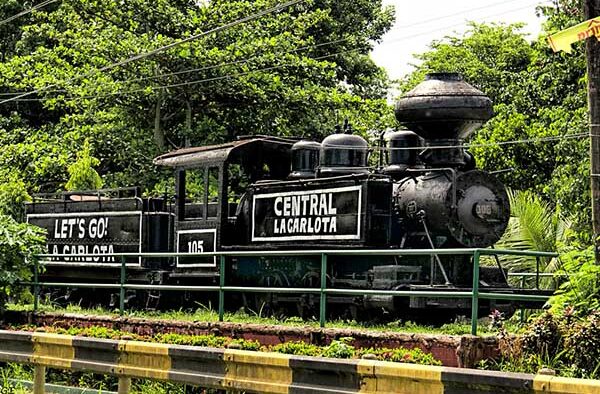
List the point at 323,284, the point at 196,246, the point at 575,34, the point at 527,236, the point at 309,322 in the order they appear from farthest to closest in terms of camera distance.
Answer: the point at 527,236 → the point at 196,246 → the point at 309,322 → the point at 575,34 → the point at 323,284

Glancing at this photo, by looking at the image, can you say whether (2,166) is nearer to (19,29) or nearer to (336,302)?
(19,29)

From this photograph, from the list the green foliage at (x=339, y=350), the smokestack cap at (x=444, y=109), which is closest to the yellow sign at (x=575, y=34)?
the smokestack cap at (x=444, y=109)

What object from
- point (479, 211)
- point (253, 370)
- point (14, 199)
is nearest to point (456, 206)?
point (479, 211)

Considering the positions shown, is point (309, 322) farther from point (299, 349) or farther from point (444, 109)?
point (444, 109)

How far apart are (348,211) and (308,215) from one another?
857mm

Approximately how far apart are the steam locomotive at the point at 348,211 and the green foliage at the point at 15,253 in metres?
2.26

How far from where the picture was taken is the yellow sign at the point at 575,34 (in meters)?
11.4

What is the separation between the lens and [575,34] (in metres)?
11.6

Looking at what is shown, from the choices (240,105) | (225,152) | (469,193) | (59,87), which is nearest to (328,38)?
(240,105)

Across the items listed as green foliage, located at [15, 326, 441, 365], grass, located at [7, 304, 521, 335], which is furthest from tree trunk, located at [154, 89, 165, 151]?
green foliage, located at [15, 326, 441, 365]

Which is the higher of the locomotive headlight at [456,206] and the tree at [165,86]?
the tree at [165,86]

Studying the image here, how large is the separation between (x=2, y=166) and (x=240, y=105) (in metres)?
6.86

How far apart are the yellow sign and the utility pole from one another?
5.15 feet

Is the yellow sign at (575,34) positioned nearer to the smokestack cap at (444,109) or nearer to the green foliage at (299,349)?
the smokestack cap at (444,109)
